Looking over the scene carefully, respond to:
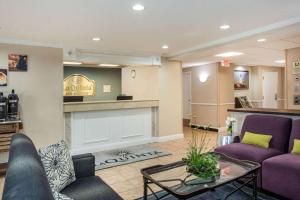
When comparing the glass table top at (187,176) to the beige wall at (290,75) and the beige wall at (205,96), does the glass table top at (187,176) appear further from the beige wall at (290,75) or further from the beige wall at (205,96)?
the beige wall at (205,96)

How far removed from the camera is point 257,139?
10.6 feet

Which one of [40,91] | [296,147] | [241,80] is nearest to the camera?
[296,147]

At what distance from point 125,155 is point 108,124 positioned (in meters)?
0.91

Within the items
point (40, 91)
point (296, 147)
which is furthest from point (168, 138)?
point (296, 147)

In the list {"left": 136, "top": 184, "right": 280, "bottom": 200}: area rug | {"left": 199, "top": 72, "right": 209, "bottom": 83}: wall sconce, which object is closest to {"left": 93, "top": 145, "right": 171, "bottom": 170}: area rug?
{"left": 136, "top": 184, "right": 280, "bottom": 200}: area rug

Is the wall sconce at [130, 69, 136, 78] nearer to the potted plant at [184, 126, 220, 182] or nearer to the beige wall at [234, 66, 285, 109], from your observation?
the beige wall at [234, 66, 285, 109]

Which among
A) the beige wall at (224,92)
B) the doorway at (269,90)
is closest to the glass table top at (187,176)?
the beige wall at (224,92)

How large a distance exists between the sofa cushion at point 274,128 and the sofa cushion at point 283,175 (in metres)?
0.35

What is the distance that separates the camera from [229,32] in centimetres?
379

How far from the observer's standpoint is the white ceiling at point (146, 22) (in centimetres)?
261

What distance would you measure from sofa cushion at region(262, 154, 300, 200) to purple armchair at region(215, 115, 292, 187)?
111mm

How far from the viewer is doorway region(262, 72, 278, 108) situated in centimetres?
842

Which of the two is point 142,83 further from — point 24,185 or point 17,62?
point 24,185

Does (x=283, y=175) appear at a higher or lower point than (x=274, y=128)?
lower
